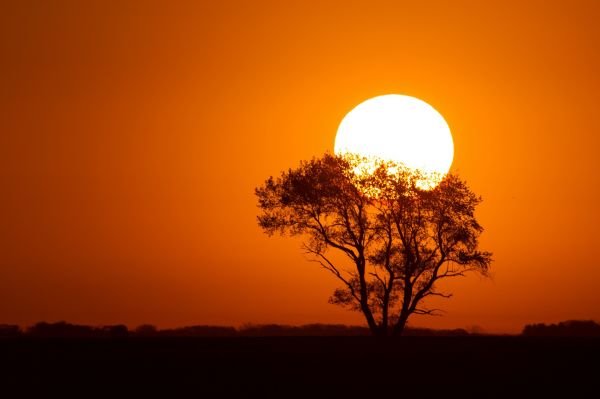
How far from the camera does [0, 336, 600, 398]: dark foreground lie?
1502 inches

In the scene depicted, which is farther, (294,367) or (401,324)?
(401,324)

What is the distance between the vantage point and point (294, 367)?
4438 cm

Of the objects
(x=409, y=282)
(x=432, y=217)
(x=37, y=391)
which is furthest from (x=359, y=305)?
(x=37, y=391)

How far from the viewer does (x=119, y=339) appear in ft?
195

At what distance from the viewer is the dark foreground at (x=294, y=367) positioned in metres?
38.2

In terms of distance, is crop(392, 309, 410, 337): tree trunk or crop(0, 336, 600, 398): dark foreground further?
crop(392, 309, 410, 337): tree trunk

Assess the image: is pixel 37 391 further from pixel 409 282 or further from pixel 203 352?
pixel 409 282

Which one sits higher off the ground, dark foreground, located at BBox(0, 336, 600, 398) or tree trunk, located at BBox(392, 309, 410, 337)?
tree trunk, located at BBox(392, 309, 410, 337)

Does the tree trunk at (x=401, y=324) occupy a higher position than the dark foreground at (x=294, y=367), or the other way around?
the tree trunk at (x=401, y=324)

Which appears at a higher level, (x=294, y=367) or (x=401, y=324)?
(x=401, y=324)

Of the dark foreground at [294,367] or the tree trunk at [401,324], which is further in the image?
the tree trunk at [401,324]

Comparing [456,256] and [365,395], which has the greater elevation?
[456,256]

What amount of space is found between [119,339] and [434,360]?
2237cm

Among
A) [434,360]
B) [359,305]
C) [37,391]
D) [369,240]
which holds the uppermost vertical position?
[369,240]
